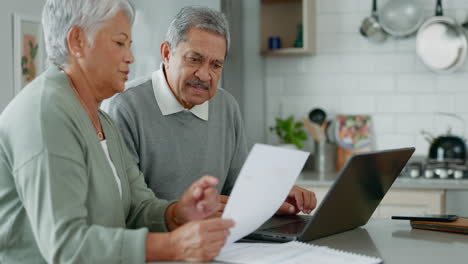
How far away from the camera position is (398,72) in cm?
382

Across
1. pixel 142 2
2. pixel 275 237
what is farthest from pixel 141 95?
pixel 142 2

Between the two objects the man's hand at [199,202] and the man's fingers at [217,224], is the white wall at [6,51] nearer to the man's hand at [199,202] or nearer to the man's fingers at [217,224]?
the man's hand at [199,202]

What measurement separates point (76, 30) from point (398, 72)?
272 centimetres

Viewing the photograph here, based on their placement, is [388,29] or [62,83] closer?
[62,83]

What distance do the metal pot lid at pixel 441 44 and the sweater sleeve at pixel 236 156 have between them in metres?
1.71

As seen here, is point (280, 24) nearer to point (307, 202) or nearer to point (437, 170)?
point (437, 170)

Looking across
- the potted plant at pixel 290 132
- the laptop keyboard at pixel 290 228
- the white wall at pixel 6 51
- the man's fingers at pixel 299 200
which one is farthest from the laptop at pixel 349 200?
the potted plant at pixel 290 132

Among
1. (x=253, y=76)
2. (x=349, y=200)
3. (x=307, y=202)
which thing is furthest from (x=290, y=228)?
(x=253, y=76)

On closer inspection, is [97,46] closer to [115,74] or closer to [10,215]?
[115,74]

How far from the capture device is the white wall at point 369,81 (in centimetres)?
376

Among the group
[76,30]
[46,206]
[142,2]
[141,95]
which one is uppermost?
[142,2]

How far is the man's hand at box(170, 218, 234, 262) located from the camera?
1298 millimetres

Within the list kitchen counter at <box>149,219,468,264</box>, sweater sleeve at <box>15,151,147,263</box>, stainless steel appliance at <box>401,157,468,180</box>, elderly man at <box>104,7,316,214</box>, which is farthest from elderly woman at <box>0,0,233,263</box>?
stainless steel appliance at <box>401,157,468,180</box>

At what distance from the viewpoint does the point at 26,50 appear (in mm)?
2945
